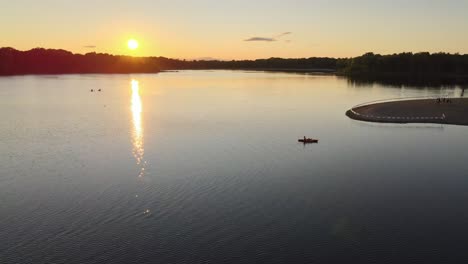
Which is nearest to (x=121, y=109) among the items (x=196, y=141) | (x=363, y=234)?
(x=196, y=141)

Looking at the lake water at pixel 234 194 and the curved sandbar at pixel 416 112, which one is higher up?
the curved sandbar at pixel 416 112

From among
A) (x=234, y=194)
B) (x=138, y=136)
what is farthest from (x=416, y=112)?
(x=234, y=194)

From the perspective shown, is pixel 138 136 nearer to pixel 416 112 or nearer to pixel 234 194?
pixel 234 194

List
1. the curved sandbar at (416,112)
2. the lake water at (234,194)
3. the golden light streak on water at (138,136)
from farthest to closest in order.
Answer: the curved sandbar at (416,112)
the golden light streak on water at (138,136)
the lake water at (234,194)

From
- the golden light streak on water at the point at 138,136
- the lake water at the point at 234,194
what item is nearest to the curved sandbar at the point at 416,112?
the lake water at the point at 234,194

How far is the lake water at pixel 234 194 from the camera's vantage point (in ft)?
97.2

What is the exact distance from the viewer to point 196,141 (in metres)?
67.2

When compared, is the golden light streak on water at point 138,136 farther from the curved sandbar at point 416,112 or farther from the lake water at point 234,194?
the curved sandbar at point 416,112

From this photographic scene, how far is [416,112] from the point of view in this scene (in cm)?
8975

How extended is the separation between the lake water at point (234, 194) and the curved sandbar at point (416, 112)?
4202mm

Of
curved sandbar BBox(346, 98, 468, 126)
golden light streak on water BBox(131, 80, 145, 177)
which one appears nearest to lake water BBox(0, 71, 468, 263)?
golden light streak on water BBox(131, 80, 145, 177)

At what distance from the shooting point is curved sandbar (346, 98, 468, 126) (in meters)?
81.9

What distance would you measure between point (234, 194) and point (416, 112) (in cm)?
6459

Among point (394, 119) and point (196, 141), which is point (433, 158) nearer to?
point (394, 119)
